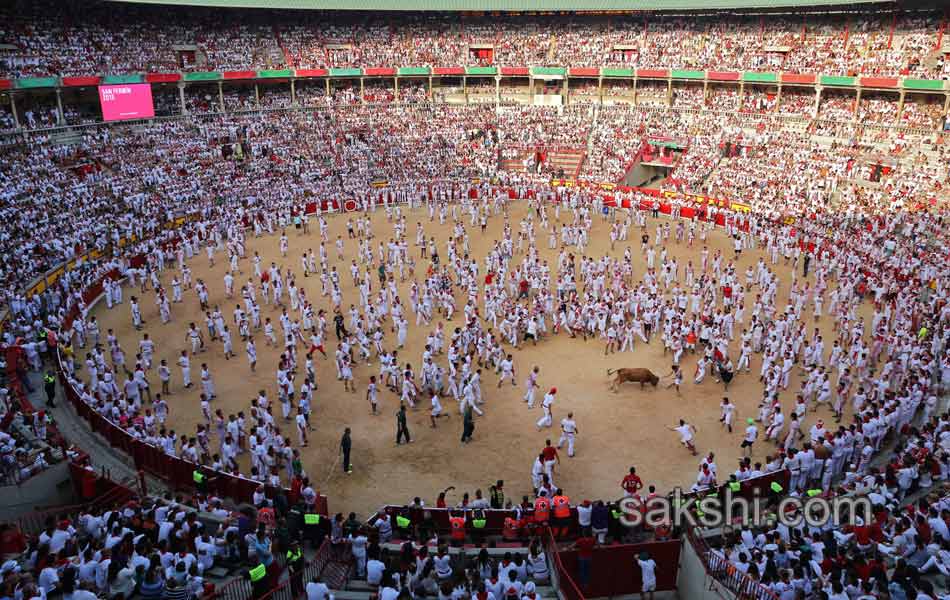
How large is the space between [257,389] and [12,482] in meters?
Result: 7.02

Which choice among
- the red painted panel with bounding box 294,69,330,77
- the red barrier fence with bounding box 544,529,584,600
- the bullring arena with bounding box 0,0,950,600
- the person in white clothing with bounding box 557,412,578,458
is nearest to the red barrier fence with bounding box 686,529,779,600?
the bullring arena with bounding box 0,0,950,600

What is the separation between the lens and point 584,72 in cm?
5344

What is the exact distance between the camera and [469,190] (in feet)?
137

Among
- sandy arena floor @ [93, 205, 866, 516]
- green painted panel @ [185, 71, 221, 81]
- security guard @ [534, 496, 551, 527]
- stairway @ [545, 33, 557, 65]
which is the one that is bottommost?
sandy arena floor @ [93, 205, 866, 516]

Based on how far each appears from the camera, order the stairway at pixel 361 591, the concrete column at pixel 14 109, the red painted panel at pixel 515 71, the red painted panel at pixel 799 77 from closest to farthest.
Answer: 1. the stairway at pixel 361 591
2. the concrete column at pixel 14 109
3. the red painted panel at pixel 799 77
4. the red painted panel at pixel 515 71

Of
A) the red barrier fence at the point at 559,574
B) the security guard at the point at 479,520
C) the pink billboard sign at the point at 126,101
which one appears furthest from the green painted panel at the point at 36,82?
the red barrier fence at the point at 559,574

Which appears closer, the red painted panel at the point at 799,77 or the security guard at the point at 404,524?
the security guard at the point at 404,524

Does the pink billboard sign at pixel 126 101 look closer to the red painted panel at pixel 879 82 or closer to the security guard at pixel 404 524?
the security guard at pixel 404 524

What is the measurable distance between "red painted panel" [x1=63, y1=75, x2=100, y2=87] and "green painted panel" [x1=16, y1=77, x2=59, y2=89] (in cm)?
59

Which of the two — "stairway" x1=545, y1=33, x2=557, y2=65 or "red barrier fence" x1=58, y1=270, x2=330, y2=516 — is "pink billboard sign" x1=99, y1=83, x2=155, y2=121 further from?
"stairway" x1=545, y1=33, x2=557, y2=65

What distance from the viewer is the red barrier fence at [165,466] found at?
1384 centimetres

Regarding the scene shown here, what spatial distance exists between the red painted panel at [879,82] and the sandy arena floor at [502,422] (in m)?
23.6

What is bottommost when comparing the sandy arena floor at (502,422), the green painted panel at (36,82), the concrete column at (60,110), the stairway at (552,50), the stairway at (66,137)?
the sandy arena floor at (502,422)

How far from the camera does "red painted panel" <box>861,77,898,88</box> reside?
133 ft
